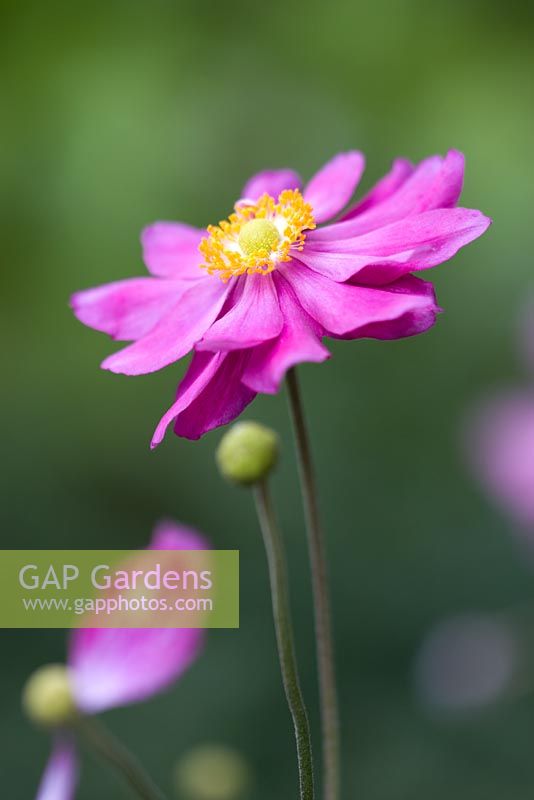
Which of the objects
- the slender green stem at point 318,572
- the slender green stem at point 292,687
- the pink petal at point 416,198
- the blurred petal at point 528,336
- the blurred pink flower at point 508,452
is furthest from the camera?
the blurred petal at point 528,336

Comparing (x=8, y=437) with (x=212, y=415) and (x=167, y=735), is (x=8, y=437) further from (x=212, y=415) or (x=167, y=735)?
(x=212, y=415)

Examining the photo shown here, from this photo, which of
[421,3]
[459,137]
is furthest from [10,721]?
[421,3]

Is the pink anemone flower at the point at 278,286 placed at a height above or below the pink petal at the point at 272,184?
below

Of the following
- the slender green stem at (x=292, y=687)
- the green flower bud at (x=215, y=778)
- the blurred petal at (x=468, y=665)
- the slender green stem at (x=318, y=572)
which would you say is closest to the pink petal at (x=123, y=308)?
the slender green stem at (x=318, y=572)

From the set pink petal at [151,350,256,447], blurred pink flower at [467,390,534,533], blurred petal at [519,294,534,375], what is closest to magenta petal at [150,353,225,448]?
pink petal at [151,350,256,447]

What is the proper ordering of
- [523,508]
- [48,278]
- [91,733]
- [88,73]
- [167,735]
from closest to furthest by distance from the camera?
[91,733], [523,508], [167,735], [48,278], [88,73]

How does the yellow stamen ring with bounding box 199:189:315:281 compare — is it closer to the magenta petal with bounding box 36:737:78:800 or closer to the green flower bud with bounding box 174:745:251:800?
the magenta petal with bounding box 36:737:78:800

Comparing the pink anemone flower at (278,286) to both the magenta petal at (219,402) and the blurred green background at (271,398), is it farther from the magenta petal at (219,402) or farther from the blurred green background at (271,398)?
the blurred green background at (271,398)

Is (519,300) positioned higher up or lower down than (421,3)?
lower down
